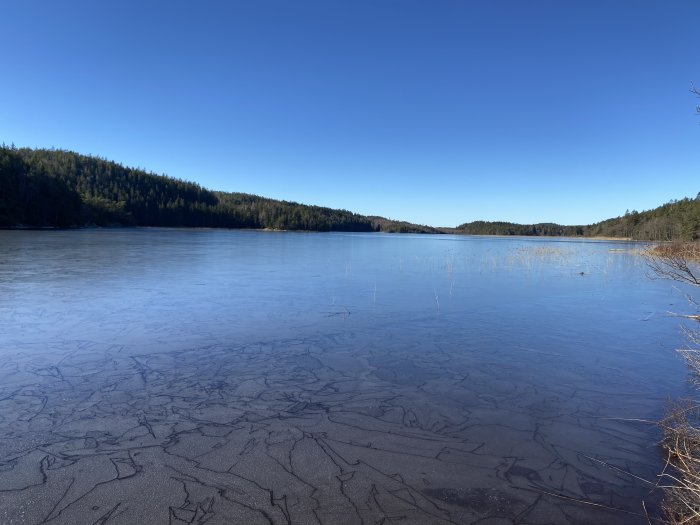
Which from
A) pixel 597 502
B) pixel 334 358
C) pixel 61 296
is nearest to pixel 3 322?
pixel 61 296

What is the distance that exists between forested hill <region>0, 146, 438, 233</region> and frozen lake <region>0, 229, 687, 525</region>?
82.1 m

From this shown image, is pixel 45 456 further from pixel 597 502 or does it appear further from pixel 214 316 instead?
pixel 214 316

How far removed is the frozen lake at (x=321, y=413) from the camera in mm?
3734

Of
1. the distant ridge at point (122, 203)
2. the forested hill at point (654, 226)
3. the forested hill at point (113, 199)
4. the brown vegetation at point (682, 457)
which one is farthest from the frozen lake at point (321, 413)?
the forested hill at point (113, 199)

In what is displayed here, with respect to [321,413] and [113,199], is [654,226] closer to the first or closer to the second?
[321,413]

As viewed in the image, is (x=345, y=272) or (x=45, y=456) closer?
(x=45, y=456)

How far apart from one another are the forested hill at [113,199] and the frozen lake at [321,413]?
82.1 m

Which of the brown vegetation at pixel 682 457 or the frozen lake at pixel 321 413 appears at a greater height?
the brown vegetation at pixel 682 457

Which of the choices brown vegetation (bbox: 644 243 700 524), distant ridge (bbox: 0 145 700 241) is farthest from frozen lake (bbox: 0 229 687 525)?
distant ridge (bbox: 0 145 700 241)

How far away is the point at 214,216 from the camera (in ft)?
515

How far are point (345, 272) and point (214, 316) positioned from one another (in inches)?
488

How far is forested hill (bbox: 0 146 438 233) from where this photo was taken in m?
76.4

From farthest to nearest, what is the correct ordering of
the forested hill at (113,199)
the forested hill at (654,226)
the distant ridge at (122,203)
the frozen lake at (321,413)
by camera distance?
the forested hill at (113,199) → the distant ridge at (122,203) → the forested hill at (654,226) → the frozen lake at (321,413)

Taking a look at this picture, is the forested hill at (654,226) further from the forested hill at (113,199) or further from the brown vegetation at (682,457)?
the forested hill at (113,199)
